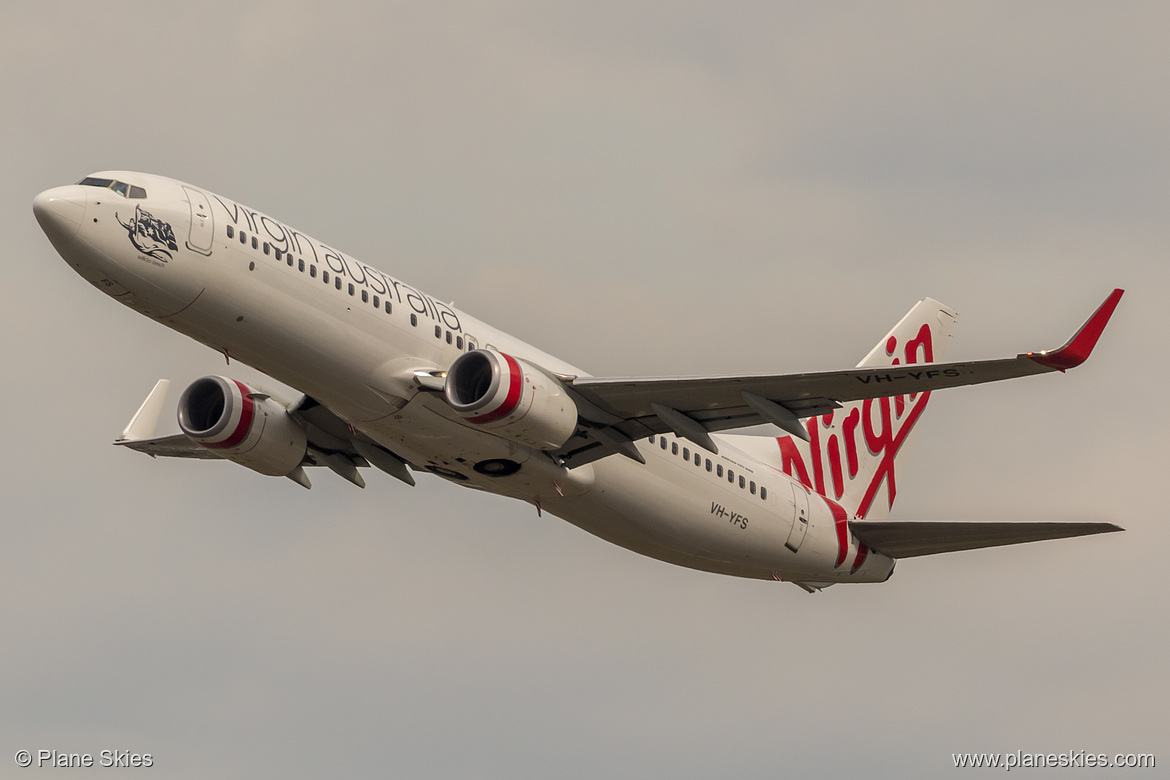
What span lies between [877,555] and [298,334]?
18727 millimetres

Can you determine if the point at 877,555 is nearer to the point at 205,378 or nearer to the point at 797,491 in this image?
the point at 797,491

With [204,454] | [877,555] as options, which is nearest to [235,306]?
[204,454]

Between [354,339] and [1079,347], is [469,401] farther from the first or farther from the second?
[1079,347]

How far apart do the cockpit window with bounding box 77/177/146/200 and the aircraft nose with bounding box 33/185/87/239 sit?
0.79m

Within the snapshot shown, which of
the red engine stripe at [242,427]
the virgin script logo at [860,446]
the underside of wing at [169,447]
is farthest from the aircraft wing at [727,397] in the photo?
the underside of wing at [169,447]

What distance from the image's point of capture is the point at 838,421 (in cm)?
4772

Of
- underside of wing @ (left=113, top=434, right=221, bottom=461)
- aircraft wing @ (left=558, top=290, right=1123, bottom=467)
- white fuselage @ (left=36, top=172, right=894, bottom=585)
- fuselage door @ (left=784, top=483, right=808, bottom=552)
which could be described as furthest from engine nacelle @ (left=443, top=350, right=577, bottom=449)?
underside of wing @ (left=113, top=434, right=221, bottom=461)

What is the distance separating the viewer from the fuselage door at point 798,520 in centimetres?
4231

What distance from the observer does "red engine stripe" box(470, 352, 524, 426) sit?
112ft

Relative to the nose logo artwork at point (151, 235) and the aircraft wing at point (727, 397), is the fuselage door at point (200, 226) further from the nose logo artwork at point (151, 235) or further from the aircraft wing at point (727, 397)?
the aircraft wing at point (727, 397)

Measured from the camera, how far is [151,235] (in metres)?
32.9

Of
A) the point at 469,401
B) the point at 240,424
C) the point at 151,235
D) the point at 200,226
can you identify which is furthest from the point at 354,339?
the point at 240,424

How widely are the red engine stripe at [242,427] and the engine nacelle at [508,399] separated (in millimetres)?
7743

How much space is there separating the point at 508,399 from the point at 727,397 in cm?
521
